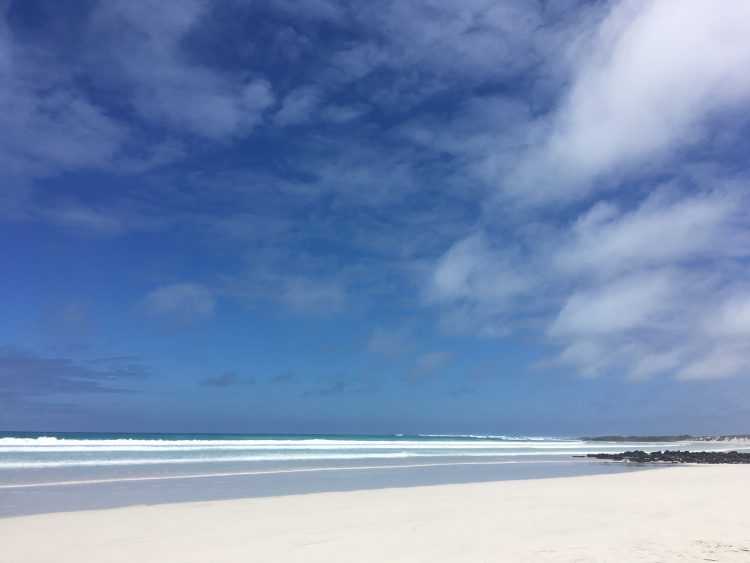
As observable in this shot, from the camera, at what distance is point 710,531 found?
1009cm

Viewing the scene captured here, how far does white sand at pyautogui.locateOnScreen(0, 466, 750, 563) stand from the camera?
8.32 m

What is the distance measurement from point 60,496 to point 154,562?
337 inches

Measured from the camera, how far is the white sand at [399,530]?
832 cm

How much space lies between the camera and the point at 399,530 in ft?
33.1

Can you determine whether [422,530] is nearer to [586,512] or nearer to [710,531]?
[586,512]

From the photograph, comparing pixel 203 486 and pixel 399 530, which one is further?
pixel 203 486

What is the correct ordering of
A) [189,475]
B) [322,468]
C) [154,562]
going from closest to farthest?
[154,562] → [189,475] → [322,468]

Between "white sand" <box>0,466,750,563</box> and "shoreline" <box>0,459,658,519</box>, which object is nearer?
"white sand" <box>0,466,750,563</box>

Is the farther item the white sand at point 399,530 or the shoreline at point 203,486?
the shoreline at point 203,486

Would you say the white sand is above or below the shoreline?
below

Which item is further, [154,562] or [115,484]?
[115,484]

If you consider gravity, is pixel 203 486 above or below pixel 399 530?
above

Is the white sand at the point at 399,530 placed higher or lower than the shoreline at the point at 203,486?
lower

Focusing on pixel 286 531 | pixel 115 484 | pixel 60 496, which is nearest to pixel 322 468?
pixel 115 484
